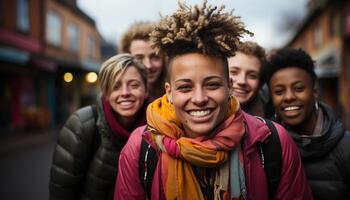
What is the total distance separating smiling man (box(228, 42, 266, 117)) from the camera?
296 centimetres

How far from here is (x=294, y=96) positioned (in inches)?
102

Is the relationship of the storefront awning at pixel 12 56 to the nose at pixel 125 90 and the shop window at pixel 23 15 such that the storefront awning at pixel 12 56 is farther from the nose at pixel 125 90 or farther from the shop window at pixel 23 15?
the nose at pixel 125 90

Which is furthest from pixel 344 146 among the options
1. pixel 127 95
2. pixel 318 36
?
pixel 318 36

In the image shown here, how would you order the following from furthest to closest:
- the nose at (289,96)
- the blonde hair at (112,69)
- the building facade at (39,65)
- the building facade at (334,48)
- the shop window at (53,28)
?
the shop window at (53,28)
the building facade at (334,48)
the building facade at (39,65)
the blonde hair at (112,69)
the nose at (289,96)

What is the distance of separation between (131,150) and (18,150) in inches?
488

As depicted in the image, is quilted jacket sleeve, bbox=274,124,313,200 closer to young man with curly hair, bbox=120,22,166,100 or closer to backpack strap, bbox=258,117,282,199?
backpack strap, bbox=258,117,282,199

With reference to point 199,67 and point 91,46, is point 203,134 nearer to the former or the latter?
point 199,67

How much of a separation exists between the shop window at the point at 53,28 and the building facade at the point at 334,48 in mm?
13759

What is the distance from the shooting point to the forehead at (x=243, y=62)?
2.97 meters

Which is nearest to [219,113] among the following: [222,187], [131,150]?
[222,187]

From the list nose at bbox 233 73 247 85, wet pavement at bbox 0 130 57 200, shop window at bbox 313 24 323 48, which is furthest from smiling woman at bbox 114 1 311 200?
shop window at bbox 313 24 323 48

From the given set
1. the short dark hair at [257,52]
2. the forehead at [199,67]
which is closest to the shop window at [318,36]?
the short dark hair at [257,52]

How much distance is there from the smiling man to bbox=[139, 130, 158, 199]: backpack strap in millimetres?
1026

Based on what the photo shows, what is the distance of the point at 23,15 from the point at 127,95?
18.1 meters
